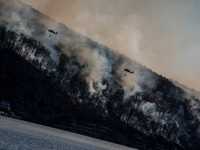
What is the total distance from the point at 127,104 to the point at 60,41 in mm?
78570

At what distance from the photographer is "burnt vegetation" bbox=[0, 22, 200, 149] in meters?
77.9

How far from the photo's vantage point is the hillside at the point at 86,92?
85.2 m

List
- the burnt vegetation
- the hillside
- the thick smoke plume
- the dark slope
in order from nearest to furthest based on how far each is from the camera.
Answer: the dark slope → the burnt vegetation → the hillside → the thick smoke plume

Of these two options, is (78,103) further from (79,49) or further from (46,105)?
(79,49)

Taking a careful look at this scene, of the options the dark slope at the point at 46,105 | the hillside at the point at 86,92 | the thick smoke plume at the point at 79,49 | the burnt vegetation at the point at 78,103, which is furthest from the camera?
the thick smoke plume at the point at 79,49

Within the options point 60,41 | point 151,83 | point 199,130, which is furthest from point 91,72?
point 199,130

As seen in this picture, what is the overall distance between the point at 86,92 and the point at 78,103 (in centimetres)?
1681

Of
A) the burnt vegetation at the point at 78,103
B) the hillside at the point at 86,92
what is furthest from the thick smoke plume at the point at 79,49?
the burnt vegetation at the point at 78,103

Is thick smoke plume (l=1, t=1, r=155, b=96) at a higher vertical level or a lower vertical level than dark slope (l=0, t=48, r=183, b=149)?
higher

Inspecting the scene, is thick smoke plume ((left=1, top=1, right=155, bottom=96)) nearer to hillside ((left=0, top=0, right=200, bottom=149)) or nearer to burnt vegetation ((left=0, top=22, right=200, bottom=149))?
hillside ((left=0, top=0, right=200, bottom=149))

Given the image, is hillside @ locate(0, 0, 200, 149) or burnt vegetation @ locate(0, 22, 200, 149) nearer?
burnt vegetation @ locate(0, 22, 200, 149)

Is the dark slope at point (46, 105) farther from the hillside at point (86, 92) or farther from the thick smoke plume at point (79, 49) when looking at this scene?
the thick smoke plume at point (79, 49)

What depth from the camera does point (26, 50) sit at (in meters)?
111

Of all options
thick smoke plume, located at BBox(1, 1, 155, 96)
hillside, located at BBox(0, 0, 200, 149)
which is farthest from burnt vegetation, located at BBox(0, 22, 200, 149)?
thick smoke plume, located at BBox(1, 1, 155, 96)
